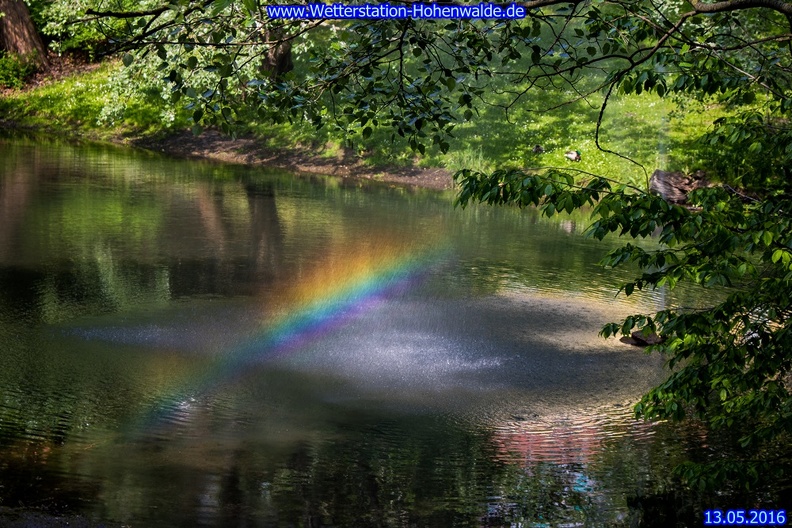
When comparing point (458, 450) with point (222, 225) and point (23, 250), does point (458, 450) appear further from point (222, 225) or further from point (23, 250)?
point (222, 225)

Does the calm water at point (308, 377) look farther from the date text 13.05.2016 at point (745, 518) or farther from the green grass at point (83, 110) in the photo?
the green grass at point (83, 110)

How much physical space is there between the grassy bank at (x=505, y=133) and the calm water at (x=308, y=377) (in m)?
6.90

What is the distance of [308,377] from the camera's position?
10.4 metres

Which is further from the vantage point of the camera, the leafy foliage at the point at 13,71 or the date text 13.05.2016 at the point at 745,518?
the leafy foliage at the point at 13,71

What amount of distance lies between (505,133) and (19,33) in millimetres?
20795

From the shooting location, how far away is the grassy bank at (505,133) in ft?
83.7

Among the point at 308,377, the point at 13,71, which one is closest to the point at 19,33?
the point at 13,71

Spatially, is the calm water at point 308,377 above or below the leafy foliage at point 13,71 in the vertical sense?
below

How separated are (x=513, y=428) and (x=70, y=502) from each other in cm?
427

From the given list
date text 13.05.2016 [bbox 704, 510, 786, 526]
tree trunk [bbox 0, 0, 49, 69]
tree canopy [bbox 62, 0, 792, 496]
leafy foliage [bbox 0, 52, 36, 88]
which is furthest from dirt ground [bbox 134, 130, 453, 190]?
date text 13.05.2016 [bbox 704, 510, 786, 526]

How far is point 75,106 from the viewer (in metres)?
33.5

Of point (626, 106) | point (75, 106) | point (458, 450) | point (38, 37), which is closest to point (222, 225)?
point (458, 450)

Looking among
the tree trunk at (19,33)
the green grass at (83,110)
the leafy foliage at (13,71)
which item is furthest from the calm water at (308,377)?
the tree trunk at (19,33)

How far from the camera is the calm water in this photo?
7.50 metres
